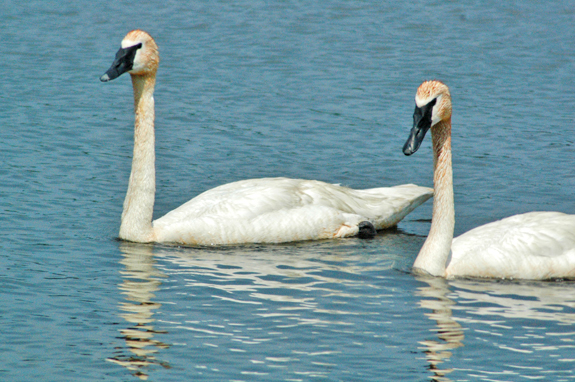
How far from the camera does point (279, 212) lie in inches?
493

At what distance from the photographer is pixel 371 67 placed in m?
21.6

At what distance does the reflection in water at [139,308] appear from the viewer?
8.57m

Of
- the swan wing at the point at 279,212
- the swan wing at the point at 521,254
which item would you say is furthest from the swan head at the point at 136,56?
the swan wing at the point at 521,254

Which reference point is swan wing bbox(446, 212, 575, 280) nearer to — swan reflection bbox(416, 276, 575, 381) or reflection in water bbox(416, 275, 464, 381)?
swan reflection bbox(416, 276, 575, 381)

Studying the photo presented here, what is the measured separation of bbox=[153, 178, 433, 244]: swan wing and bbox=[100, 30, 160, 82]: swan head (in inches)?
72.6

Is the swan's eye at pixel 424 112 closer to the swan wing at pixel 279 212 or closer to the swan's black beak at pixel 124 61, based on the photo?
the swan wing at pixel 279 212

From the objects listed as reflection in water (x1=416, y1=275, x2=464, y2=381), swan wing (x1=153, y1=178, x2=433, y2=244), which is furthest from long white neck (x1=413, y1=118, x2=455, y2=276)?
swan wing (x1=153, y1=178, x2=433, y2=244)

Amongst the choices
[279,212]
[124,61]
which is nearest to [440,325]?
[279,212]

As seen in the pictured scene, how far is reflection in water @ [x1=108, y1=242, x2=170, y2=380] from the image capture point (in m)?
8.57

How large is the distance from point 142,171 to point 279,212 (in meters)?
1.84

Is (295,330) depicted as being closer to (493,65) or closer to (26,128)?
(26,128)

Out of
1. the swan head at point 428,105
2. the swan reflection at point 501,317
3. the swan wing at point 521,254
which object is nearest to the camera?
the swan reflection at point 501,317

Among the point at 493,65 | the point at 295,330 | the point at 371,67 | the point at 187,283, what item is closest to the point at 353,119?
the point at 371,67

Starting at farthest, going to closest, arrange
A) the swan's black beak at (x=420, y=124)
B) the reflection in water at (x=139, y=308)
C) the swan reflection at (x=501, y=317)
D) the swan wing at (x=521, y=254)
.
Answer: the swan wing at (x=521, y=254) → the swan's black beak at (x=420, y=124) → the swan reflection at (x=501, y=317) → the reflection in water at (x=139, y=308)
